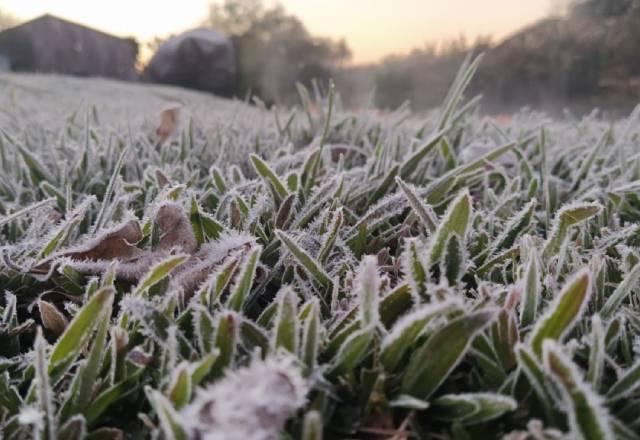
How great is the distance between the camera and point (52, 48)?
1305cm

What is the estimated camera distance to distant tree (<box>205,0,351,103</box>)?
15109mm

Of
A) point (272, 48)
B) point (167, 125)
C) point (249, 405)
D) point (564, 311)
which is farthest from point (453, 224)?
point (272, 48)

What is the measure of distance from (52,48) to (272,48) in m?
6.14

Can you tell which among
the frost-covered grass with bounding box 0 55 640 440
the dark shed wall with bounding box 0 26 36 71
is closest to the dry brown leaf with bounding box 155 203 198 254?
the frost-covered grass with bounding box 0 55 640 440

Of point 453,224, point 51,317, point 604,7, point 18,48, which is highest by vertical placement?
point 604,7

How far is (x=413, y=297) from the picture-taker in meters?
0.53

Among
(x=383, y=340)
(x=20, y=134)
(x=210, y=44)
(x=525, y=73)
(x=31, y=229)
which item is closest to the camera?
(x=383, y=340)

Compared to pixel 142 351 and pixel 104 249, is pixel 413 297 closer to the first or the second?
pixel 142 351

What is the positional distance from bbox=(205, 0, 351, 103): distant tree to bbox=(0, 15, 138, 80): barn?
155 inches

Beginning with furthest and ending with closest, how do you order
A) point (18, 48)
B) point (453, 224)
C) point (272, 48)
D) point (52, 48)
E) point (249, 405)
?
point (272, 48) < point (52, 48) < point (18, 48) < point (453, 224) < point (249, 405)

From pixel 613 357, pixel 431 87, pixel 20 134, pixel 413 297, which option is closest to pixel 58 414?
pixel 413 297

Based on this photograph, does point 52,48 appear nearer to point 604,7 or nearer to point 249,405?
point 604,7

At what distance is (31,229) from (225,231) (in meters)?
0.32

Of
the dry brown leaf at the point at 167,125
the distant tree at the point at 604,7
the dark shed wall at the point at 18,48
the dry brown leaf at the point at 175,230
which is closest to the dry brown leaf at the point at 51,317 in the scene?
the dry brown leaf at the point at 175,230
